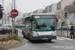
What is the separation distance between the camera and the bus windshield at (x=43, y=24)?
14.6 m

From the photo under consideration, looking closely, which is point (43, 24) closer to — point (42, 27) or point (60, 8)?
point (42, 27)

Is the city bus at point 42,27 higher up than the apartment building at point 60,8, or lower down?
lower down

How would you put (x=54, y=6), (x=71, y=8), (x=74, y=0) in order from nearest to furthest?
(x=71, y=8), (x=74, y=0), (x=54, y=6)

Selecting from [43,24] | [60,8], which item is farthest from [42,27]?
[60,8]

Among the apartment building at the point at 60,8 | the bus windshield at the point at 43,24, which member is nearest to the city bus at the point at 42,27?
the bus windshield at the point at 43,24

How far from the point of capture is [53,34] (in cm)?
1482

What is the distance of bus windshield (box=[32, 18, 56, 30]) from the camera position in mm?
14617

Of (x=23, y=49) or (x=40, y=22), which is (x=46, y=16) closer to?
(x=40, y=22)

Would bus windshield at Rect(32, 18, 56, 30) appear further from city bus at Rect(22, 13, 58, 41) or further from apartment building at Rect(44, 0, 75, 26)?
apartment building at Rect(44, 0, 75, 26)

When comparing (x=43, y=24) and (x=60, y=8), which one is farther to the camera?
(x=60, y=8)

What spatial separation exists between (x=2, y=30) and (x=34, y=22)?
51.3 feet

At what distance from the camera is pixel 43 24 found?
14688 millimetres

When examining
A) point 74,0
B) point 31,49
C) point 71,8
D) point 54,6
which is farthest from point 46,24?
point 54,6

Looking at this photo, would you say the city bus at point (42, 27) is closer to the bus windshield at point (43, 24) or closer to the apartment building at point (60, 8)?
the bus windshield at point (43, 24)
